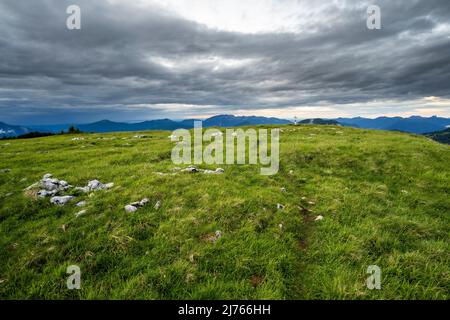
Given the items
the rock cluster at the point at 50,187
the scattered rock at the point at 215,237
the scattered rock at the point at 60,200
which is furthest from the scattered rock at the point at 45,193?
the scattered rock at the point at 215,237

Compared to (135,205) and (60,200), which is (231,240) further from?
(60,200)

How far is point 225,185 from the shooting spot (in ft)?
38.8

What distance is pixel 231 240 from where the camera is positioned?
726 centimetres

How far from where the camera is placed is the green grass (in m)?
5.47

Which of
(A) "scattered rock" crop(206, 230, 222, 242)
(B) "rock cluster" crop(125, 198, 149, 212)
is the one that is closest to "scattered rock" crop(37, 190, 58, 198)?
(B) "rock cluster" crop(125, 198, 149, 212)

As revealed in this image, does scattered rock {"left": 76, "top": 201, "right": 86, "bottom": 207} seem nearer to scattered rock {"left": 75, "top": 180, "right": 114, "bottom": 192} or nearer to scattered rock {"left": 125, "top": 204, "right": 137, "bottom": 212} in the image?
scattered rock {"left": 75, "top": 180, "right": 114, "bottom": 192}

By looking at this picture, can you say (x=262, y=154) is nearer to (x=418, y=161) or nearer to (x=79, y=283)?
(x=418, y=161)

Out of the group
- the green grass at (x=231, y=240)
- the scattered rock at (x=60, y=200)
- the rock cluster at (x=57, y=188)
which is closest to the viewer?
the green grass at (x=231, y=240)

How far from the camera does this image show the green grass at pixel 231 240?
215 inches

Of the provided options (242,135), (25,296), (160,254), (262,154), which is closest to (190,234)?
(160,254)

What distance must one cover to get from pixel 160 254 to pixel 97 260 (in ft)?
5.50

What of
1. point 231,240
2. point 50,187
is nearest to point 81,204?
point 50,187

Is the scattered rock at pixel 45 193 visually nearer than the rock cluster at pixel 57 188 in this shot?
No

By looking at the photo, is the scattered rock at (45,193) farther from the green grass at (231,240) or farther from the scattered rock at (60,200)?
the scattered rock at (60,200)
